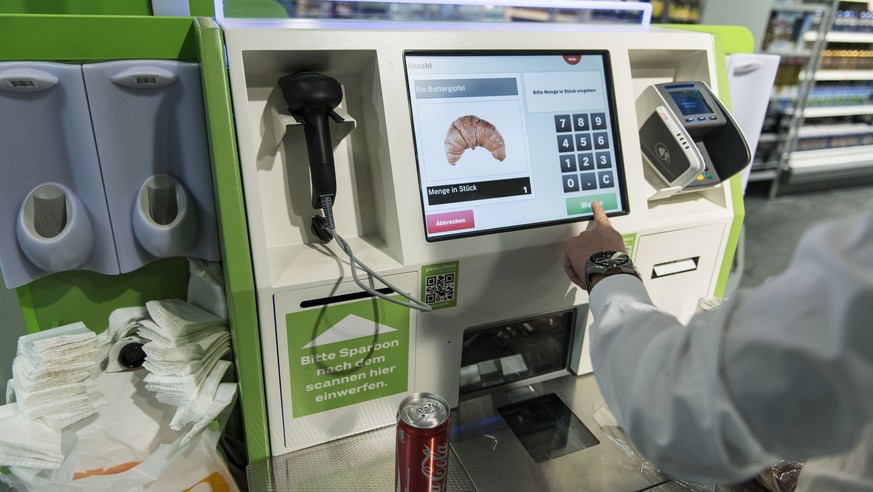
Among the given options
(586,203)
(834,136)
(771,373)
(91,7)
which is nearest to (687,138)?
(586,203)

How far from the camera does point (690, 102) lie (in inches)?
51.2

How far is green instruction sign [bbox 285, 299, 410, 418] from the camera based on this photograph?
103cm

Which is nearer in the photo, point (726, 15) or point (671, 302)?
point (671, 302)

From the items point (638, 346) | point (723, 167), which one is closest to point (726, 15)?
point (723, 167)

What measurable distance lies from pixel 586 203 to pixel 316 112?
2.00ft

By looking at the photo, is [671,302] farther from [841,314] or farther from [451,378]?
[841,314]

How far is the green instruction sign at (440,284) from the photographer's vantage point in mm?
1077

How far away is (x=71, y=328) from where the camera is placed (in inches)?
44.0

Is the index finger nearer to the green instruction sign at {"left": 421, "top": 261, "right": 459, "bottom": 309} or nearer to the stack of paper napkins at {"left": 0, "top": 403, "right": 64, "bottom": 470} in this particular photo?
the green instruction sign at {"left": 421, "top": 261, "right": 459, "bottom": 309}

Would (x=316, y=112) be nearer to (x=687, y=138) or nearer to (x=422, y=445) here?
(x=422, y=445)

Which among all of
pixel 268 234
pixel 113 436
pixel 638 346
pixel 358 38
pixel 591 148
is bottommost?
pixel 113 436

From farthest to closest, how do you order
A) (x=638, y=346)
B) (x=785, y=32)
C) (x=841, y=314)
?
(x=785, y=32) < (x=638, y=346) < (x=841, y=314)

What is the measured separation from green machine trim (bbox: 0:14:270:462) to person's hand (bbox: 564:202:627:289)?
61 centimetres

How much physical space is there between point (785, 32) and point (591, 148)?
525cm
